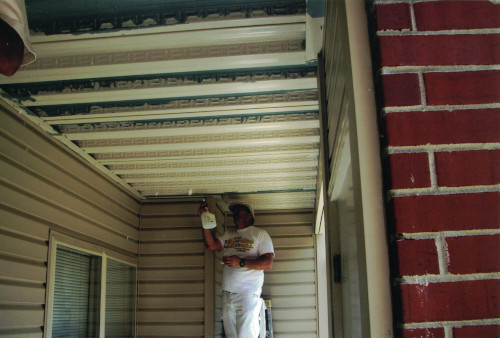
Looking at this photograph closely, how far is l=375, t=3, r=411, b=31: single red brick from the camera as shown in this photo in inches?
57.7

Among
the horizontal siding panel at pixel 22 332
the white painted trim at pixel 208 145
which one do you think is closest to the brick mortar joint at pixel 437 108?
the horizontal siding panel at pixel 22 332

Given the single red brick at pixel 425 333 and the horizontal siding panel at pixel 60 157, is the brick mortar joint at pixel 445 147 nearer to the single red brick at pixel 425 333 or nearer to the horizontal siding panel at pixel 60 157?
the single red brick at pixel 425 333

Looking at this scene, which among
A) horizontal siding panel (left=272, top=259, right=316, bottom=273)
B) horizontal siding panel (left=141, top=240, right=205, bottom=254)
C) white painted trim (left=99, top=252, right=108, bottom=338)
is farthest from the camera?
horizontal siding panel (left=272, top=259, right=316, bottom=273)

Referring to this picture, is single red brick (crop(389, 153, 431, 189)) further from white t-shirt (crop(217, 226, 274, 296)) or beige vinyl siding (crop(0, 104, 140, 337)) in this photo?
white t-shirt (crop(217, 226, 274, 296))

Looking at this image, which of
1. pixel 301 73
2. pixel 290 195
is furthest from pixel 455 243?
pixel 290 195

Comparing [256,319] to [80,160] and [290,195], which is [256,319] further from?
[80,160]

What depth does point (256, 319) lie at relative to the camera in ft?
18.2

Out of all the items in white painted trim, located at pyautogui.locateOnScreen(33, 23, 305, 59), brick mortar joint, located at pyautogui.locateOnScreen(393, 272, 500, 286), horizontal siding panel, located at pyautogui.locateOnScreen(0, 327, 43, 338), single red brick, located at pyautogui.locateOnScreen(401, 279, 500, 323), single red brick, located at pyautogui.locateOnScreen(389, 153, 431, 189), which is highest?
white painted trim, located at pyautogui.locateOnScreen(33, 23, 305, 59)

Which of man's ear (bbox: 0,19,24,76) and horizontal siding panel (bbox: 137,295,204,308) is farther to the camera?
horizontal siding panel (bbox: 137,295,204,308)

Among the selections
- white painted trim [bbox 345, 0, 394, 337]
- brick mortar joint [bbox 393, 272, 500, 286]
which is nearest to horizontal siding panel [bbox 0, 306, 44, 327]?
white painted trim [bbox 345, 0, 394, 337]

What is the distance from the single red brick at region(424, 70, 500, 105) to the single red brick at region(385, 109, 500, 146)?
3cm

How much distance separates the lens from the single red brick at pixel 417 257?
1266 mm

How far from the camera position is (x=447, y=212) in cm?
130

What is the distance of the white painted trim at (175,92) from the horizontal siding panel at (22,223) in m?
0.82
